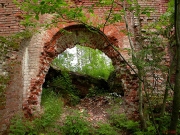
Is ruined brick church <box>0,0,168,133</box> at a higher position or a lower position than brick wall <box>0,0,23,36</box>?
lower

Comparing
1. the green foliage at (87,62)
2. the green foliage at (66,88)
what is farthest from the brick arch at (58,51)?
the green foliage at (87,62)

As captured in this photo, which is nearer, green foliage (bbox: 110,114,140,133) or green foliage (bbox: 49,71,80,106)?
green foliage (bbox: 110,114,140,133)

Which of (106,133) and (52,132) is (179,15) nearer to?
(106,133)

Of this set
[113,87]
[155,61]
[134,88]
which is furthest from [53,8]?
[113,87]

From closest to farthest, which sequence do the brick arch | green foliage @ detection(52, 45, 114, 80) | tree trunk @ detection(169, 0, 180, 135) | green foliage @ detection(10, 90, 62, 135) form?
tree trunk @ detection(169, 0, 180, 135) → green foliage @ detection(10, 90, 62, 135) → the brick arch → green foliage @ detection(52, 45, 114, 80)

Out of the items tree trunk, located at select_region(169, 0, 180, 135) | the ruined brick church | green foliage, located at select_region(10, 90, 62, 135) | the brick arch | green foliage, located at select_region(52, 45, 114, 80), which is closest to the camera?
tree trunk, located at select_region(169, 0, 180, 135)

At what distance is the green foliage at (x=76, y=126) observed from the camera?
4.63 meters

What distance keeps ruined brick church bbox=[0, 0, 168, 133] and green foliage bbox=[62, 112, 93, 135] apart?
971 mm

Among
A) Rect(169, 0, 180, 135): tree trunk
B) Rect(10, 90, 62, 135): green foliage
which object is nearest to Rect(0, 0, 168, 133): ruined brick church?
Rect(10, 90, 62, 135): green foliage

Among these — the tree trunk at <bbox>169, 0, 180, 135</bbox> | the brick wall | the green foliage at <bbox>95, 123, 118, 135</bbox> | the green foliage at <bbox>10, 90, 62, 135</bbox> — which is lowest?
the green foliage at <bbox>95, 123, 118, 135</bbox>

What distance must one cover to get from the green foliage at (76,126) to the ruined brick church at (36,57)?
97 centimetres

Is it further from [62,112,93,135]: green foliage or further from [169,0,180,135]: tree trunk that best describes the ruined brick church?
[169,0,180,135]: tree trunk

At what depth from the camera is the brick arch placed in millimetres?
5203

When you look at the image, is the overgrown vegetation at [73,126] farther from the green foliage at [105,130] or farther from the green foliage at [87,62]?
the green foliage at [87,62]
